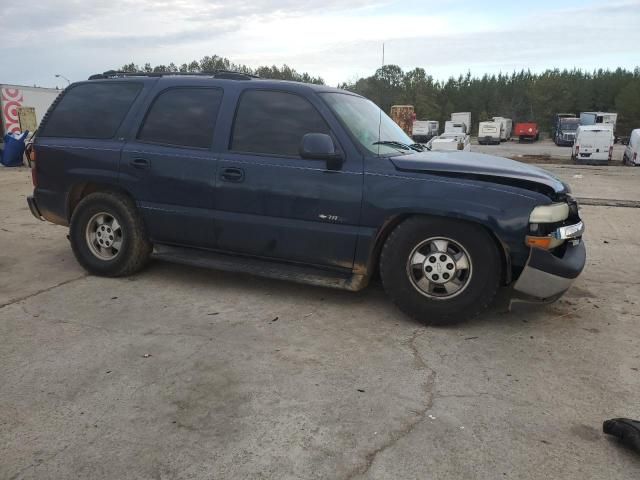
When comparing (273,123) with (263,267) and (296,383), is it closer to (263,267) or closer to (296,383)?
(263,267)

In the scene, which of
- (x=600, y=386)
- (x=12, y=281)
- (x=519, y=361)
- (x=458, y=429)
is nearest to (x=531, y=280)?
(x=519, y=361)

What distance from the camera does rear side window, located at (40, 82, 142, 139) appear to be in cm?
506

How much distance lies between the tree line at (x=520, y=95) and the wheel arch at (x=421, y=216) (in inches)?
3048

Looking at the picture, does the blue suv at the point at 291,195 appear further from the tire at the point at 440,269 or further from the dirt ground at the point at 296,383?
the dirt ground at the point at 296,383

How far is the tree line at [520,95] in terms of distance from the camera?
281 ft

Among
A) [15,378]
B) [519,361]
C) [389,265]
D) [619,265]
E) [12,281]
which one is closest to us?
[15,378]

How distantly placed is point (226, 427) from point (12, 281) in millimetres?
3455

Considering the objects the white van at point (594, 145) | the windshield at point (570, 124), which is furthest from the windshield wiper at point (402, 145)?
the windshield at point (570, 124)

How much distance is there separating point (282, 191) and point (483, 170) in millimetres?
1579

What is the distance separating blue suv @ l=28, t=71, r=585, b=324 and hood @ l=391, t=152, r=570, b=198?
0.05 ft

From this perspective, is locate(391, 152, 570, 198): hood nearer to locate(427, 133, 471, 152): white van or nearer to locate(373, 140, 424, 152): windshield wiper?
locate(373, 140, 424, 152): windshield wiper

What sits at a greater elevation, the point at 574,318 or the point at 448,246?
the point at 448,246

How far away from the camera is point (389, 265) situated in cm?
408

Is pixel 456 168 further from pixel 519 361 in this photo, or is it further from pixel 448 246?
pixel 519 361
